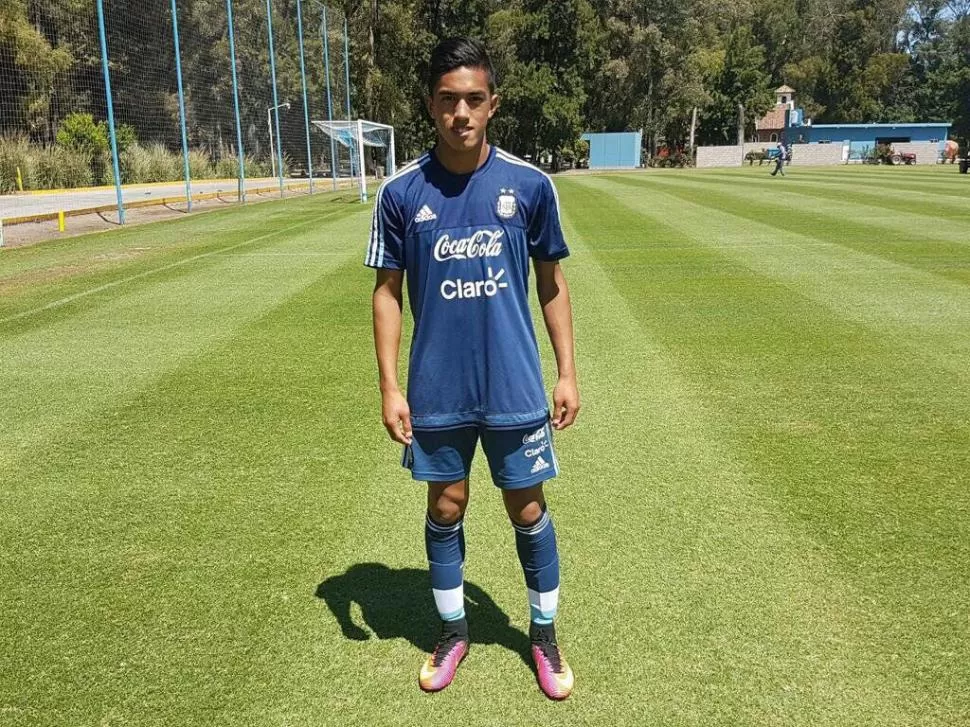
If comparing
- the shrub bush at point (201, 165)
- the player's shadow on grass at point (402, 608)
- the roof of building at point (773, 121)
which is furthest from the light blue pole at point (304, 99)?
the roof of building at point (773, 121)

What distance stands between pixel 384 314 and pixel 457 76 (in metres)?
0.79

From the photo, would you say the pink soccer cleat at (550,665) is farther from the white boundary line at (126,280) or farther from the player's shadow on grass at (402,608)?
the white boundary line at (126,280)

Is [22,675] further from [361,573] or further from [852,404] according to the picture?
[852,404]

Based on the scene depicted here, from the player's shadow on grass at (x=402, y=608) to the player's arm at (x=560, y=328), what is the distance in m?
0.88

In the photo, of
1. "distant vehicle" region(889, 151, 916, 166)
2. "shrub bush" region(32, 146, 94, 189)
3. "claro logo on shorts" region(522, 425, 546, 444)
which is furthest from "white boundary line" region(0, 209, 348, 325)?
"distant vehicle" region(889, 151, 916, 166)

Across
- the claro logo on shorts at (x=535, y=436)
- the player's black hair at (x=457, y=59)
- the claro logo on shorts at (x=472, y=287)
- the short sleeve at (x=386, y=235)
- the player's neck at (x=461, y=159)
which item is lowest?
the claro logo on shorts at (x=535, y=436)

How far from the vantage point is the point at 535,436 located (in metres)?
2.81

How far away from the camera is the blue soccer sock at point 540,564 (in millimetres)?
2945

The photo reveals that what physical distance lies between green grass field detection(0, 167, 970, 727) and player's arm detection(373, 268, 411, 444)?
914 millimetres

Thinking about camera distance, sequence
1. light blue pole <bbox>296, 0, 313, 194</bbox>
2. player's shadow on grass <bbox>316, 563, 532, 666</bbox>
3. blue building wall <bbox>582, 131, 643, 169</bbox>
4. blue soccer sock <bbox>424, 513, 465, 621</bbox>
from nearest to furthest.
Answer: blue soccer sock <bbox>424, 513, 465, 621</bbox> < player's shadow on grass <bbox>316, 563, 532, 666</bbox> < light blue pole <bbox>296, 0, 313, 194</bbox> < blue building wall <bbox>582, 131, 643, 169</bbox>

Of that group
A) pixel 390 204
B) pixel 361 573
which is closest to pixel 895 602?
pixel 361 573

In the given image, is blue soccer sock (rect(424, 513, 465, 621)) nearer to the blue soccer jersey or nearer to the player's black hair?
the blue soccer jersey

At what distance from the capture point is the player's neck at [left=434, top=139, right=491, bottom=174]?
267cm

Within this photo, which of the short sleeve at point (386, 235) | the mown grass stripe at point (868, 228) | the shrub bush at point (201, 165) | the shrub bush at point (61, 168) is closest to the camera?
the short sleeve at point (386, 235)
